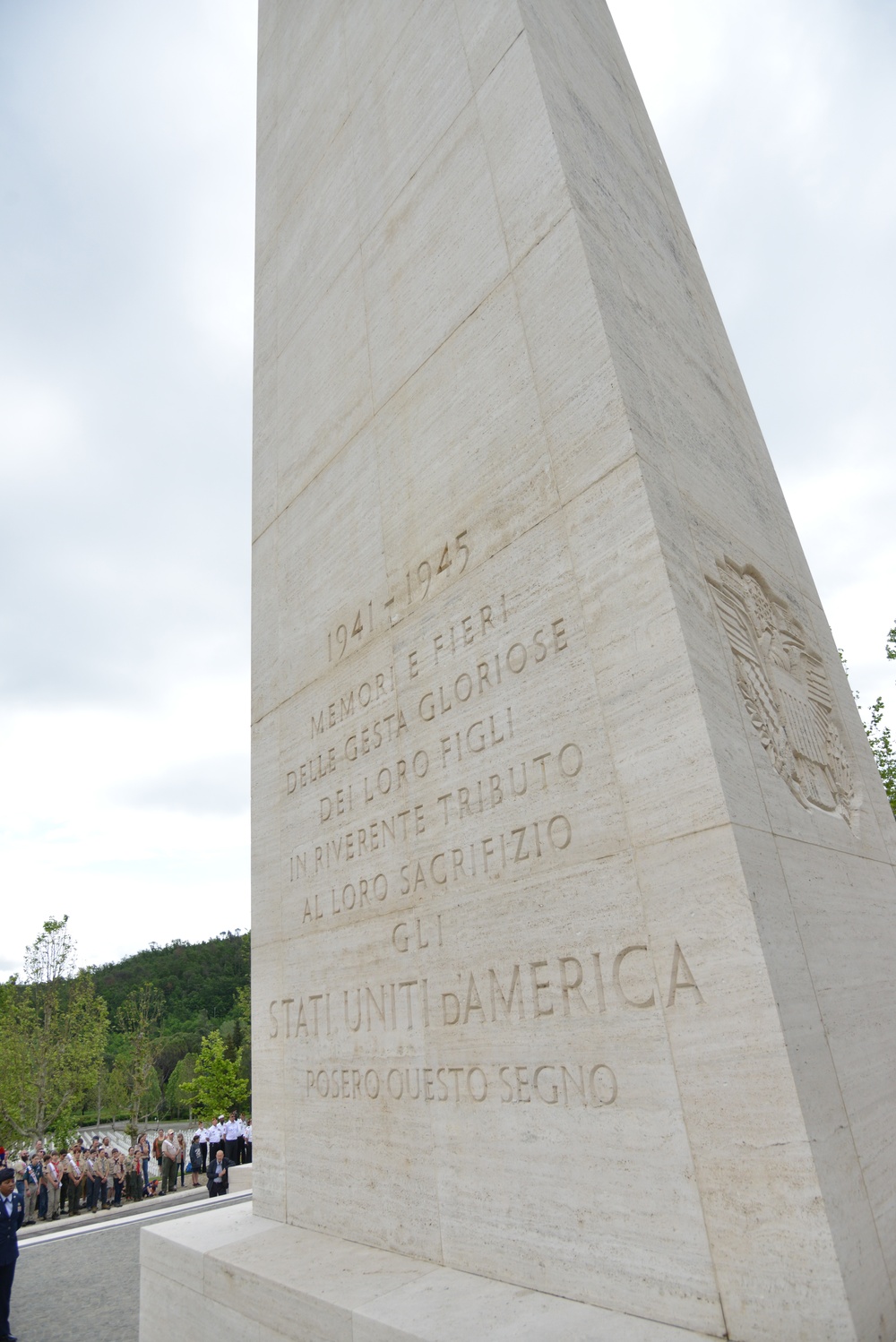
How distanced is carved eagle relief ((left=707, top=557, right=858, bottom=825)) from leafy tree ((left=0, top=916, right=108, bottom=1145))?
147ft

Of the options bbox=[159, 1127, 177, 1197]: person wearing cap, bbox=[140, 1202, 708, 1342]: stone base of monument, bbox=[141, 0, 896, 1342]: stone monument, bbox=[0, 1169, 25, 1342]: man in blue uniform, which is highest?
bbox=[141, 0, 896, 1342]: stone monument

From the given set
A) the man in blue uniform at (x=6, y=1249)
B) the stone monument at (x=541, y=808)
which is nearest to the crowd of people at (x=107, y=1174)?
the man in blue uniform at (x=6, y=1249)

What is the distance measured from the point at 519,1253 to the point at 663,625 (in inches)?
130

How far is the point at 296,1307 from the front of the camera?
4.66 metres

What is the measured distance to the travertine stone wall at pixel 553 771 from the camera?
141 inches

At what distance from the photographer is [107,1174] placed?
75.7ft

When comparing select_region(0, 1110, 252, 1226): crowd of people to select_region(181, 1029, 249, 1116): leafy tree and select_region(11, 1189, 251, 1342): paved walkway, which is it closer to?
select_region(11, 1189, 251, 1342): paved walkway

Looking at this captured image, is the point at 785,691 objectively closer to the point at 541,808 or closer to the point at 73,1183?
the point at 541,808

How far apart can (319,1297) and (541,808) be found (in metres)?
2.94

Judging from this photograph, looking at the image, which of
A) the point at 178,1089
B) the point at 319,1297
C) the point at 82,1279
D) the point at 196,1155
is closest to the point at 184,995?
the point at 178,1089

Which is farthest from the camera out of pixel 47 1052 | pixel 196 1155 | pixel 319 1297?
pixel 47 1052

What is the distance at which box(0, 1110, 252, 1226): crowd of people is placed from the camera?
21.8 m

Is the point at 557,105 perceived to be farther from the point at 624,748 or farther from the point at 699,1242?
the point at 699,1242

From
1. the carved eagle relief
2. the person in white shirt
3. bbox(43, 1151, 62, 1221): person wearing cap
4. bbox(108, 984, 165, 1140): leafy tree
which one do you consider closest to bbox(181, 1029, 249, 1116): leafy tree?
bbox(108, 984, 165, 1140): leafy tree
